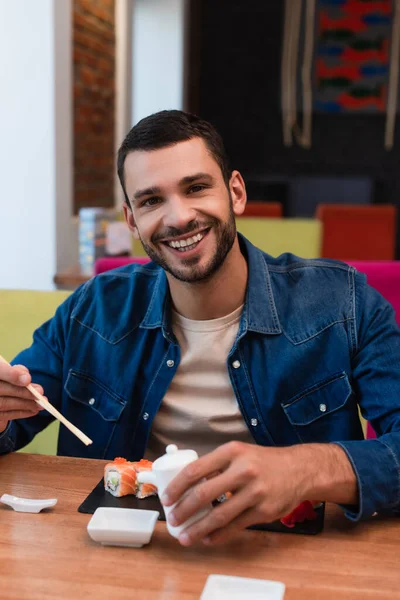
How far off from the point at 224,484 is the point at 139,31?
20.3 ft

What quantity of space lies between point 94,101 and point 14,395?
3706mm

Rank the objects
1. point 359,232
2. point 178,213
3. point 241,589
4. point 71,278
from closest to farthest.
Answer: point 241,589 → point 178,213 → point 71,278 → point 359,232

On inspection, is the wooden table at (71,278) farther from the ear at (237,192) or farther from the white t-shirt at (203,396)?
the white t-shirt at (203,396)

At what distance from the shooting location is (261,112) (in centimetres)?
750

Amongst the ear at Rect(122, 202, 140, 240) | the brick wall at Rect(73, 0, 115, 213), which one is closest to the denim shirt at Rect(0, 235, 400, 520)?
the ear at Rect(122, 202, 140, 240)

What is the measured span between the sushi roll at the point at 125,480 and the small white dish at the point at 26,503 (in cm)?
9

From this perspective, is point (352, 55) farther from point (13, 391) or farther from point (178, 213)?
point (13, 391)

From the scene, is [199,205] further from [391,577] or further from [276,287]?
[391,577]

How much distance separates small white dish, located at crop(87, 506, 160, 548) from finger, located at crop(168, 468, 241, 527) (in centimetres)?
6

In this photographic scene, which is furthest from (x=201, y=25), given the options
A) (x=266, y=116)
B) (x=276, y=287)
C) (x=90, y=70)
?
(x=276, y=287)

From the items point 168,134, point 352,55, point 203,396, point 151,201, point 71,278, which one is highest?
point 352,55

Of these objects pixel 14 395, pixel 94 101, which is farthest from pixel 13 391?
pixel 94 101

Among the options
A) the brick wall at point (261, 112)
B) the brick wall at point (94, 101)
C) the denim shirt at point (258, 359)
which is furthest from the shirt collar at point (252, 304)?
the brick wall at point (261, 112)

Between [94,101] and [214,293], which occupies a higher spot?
[94,101]
